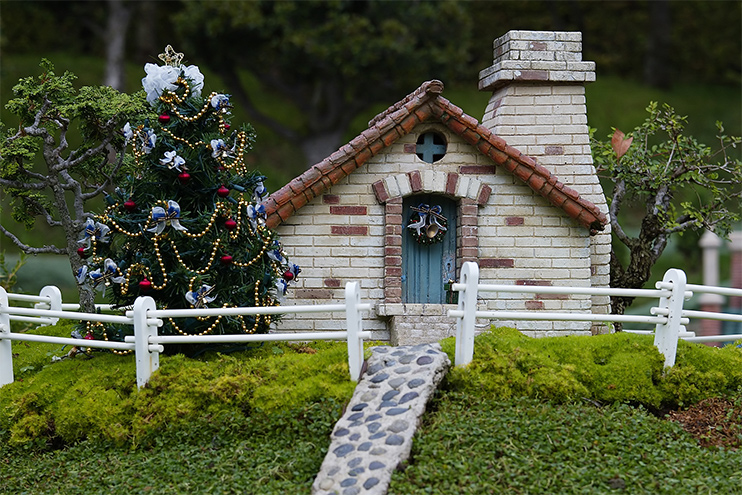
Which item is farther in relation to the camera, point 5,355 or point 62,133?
point 62,133

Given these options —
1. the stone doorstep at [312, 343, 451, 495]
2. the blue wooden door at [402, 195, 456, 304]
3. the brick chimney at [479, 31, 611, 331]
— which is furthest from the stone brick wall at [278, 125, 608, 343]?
the stone doorstep at [312, 343, 451, 495]

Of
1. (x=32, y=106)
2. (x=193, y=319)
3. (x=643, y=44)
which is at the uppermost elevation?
(x=643, y=44)

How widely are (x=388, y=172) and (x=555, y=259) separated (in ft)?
7.70

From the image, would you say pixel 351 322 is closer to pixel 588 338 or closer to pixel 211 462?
pixel 211 462

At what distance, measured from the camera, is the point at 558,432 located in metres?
7.80

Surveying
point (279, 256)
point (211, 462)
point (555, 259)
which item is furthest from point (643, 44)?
point (211, 462)

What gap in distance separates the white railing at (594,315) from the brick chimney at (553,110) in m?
2.64

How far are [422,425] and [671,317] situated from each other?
291 cm

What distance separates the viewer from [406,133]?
10.5 metres

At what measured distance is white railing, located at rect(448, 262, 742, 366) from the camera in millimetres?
8336

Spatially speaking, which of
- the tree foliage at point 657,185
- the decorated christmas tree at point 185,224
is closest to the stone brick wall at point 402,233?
the decorated christmas tree at point 185,224

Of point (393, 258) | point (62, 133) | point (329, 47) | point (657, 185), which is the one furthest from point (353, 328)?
point (329, 47)

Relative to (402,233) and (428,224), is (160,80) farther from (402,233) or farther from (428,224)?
(428,224)

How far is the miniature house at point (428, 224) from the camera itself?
34.0 feet
